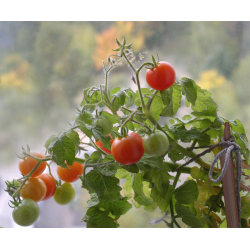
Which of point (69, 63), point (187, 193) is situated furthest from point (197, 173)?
point (69, 63)

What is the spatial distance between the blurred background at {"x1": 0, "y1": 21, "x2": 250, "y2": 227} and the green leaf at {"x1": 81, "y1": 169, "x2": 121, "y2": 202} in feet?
1.54

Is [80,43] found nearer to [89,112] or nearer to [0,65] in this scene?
[0,65]

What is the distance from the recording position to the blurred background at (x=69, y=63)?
0.91 meters

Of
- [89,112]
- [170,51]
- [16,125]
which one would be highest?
[170,51]

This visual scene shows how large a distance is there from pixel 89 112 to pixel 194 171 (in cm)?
25

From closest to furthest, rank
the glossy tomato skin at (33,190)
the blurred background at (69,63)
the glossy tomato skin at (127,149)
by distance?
the glossy tomato skin at (127,149)
the glossy tomato skin at (33,190)
the blurred background at (69,63)

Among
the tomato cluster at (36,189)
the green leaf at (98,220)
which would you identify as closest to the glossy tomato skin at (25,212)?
the tomato cluster at (36,189)

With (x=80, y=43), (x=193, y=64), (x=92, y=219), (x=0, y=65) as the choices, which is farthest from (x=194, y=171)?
(x=0, y=65)

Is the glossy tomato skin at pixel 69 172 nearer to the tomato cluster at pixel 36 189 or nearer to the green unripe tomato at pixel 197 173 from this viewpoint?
the tomato cluster at pixel 36 189

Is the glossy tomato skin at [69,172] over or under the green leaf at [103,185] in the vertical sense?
over

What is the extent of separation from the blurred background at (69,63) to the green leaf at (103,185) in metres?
0.47

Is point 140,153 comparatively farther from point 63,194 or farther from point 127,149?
point 63,194
